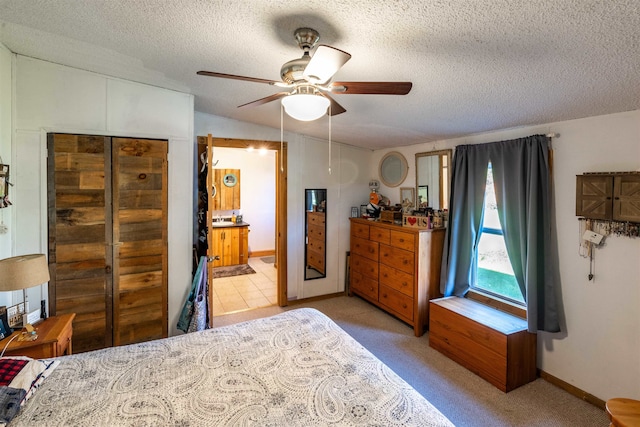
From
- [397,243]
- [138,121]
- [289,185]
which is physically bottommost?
[397,243]

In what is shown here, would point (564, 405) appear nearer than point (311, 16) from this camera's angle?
No

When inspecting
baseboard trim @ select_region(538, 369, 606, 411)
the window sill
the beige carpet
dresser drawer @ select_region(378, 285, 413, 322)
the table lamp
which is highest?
the table lamp

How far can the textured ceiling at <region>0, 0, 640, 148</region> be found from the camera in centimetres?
135

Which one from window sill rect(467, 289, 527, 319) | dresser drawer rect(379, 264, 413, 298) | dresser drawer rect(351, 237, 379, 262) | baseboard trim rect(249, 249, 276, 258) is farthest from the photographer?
baseboard trim rect(249, 249, 276, 258)

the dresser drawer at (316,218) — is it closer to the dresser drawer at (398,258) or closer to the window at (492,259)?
the dresser drawer at (398,258)

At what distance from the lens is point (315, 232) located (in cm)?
459

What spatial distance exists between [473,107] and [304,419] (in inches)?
94.2

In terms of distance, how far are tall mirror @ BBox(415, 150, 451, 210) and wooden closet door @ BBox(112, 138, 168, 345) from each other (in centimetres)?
294

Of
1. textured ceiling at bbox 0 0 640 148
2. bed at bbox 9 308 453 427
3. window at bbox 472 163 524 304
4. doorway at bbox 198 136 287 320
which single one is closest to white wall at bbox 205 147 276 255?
doorway at bbox 198 136 287 320

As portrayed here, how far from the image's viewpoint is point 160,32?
6.15 ft

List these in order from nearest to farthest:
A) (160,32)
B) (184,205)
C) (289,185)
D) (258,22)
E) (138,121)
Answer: (258,22) → (160,32) → (138,121) → (184,205) → (289,185)

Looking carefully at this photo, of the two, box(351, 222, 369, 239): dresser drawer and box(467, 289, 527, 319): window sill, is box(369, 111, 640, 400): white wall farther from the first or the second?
box(351, 222, 369, 239): dresser drawer

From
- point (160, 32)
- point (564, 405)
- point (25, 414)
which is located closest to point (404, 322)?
point (564, 405)

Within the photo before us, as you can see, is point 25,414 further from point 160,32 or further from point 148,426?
point 160,32
